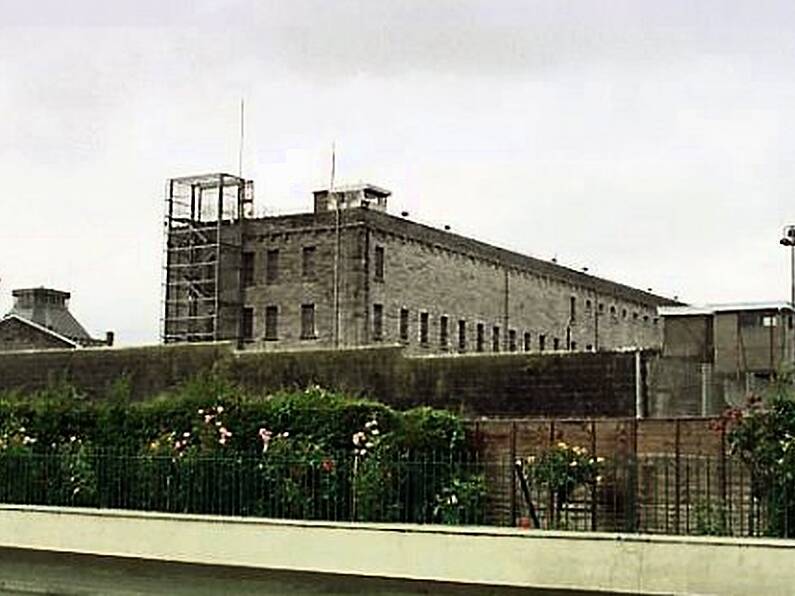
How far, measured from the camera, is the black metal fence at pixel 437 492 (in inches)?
683

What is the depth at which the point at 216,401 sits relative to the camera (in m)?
22.2

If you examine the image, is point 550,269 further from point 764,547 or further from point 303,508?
point 764,547

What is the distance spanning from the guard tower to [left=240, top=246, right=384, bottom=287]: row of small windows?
10.2 inches

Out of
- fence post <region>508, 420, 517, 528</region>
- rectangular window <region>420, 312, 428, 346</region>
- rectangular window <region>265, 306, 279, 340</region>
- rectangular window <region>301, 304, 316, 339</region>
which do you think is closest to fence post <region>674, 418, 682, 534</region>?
fence post <region>508, 420, 517, 528</region>

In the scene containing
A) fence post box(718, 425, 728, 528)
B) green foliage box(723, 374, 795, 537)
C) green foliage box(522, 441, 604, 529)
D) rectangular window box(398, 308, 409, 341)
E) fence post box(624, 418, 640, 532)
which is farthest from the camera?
rectangular window box(398, 308, 409, 341)

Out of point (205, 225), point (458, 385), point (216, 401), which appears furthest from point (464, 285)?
point (216, 401)

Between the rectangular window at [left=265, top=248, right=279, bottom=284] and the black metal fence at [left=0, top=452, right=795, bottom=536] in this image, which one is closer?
the black metal fence at [left=0, top=452, right=795, bottom=536]

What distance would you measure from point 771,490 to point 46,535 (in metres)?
10.9

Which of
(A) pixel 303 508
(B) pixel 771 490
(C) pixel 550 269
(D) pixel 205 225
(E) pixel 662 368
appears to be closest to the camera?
(B) pixel 771 490

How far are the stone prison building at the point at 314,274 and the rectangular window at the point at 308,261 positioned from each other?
3 centimetres

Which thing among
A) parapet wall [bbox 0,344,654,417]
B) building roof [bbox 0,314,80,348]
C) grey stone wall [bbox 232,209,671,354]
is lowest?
parapet wall [bbox 0,344,654,417]

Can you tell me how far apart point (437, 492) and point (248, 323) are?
3239cm

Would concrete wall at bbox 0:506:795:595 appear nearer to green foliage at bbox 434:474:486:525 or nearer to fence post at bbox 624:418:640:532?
green foliage at bbox 434:474:486:525

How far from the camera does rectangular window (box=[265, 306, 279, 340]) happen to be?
5016cm
